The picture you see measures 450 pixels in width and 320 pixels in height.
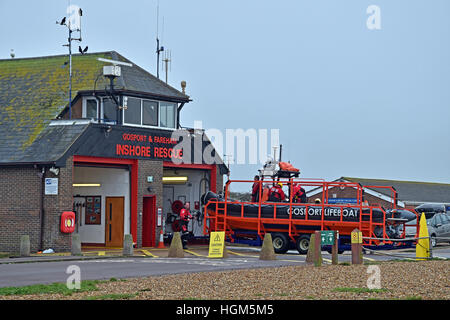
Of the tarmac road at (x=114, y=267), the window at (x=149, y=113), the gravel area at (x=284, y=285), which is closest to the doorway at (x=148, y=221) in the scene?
the window at (x=149, y=113)

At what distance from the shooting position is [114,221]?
3431cm

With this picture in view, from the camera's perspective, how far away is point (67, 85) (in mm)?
34562

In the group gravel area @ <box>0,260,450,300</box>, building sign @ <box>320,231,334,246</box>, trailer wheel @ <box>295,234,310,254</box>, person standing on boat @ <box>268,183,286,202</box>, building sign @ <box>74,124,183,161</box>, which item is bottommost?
gravel area @ <box>0,260,450,300</box>

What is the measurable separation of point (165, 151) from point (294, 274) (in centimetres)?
1580

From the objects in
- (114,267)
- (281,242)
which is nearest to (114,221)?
(281,242)

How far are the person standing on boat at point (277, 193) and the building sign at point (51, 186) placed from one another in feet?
26.9

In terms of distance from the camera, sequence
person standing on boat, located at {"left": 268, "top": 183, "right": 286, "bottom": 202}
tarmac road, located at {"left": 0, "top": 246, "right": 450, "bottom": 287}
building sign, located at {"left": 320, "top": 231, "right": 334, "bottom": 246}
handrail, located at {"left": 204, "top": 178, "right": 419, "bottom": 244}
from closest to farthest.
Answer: tarmac road, located at {"left": 0, "top": 246, "right": 450, "bottom": 287}
building sign, located at {"left": 320, "top": 231, "right": 334, "bottom": 246}
handrail, located at {"left": 204, "top": 178, "right": 419, "bottom": 244}
person standing on boat, located at {"left": 268, "top": 183, "right": 286, "bottom": 202}

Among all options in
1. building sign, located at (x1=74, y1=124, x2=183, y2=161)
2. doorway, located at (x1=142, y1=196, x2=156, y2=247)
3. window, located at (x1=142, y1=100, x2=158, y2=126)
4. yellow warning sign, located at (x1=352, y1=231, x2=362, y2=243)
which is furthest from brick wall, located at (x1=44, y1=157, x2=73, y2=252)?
yellow warning sign, located at (x1=352, y1=231, x2=362, y2=243)

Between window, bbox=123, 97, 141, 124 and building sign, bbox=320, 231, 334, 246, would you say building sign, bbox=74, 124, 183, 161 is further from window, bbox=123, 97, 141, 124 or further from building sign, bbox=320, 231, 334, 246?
building sign, bbox=320, 231, 334, 246

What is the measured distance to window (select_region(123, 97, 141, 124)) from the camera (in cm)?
3357

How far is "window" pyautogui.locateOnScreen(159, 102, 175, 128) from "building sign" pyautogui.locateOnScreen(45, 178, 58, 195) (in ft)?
20.9

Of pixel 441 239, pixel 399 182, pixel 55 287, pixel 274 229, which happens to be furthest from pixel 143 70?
pixel 399 182

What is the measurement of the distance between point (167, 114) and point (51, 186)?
7.01m

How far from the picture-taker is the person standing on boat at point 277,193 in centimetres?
3152
